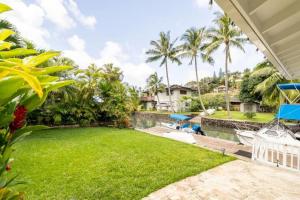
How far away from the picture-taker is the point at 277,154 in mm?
4684

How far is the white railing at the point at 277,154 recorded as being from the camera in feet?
14.6

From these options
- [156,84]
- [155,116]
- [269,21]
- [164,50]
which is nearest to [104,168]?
[269,21]

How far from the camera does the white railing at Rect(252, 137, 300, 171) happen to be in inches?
175

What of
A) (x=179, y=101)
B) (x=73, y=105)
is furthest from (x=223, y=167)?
(x=179, y=101)

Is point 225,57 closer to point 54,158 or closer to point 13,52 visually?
point 54,158

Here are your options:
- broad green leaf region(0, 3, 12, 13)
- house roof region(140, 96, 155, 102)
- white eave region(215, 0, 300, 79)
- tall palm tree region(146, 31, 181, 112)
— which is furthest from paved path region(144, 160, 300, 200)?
house roof region(140, 96, 155, 102)

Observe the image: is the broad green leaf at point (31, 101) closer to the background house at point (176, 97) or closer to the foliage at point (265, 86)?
the foliage at point (265, 86)

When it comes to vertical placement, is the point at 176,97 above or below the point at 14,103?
above

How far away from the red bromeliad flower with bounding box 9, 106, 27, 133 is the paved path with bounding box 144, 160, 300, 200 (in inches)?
115

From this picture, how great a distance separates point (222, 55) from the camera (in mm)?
17391

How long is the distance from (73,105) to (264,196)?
1201 cm

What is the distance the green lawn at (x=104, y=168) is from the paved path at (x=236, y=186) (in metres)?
0.24

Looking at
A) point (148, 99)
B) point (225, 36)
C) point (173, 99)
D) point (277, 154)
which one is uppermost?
point (225, 36)

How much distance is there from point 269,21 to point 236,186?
10.4ft
